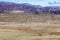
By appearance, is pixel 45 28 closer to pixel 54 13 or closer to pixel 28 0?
pixel 54 13

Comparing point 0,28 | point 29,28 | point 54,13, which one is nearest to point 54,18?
point 54,13

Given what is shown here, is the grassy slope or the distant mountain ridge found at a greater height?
the distant mountain ridge

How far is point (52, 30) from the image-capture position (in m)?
0.92

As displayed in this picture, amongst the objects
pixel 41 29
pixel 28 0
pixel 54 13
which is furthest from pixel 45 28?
pixel 28 0

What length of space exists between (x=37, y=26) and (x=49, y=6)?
6.4 inches

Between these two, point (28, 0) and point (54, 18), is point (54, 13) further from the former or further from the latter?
point (28, 0)

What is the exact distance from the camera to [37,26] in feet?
3.08

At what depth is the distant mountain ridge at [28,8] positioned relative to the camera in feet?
3.18

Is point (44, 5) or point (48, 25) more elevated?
point (44, 5)

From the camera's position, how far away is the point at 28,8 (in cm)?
97

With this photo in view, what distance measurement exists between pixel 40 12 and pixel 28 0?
4.7 inches

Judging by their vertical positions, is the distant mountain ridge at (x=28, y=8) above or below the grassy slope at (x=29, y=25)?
above

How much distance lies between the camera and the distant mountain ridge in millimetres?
969

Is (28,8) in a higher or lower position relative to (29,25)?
higher
